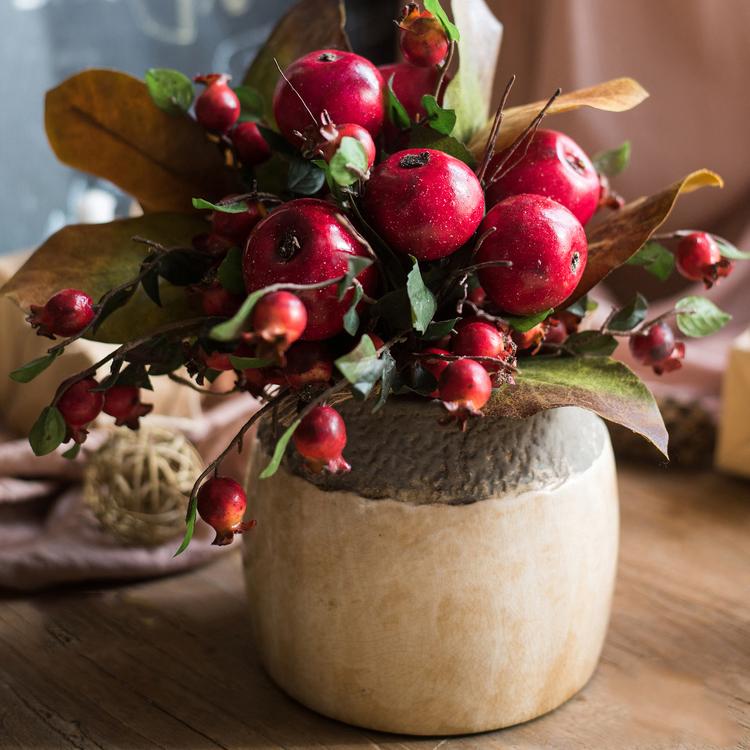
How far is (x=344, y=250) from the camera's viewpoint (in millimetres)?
413

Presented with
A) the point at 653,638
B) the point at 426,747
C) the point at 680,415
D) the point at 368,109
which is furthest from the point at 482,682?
the point at 680,415

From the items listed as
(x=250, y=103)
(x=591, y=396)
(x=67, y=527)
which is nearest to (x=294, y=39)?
(x=250, y=103)

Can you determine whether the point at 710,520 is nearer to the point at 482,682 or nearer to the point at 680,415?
the point at 680,415

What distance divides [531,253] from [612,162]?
17 cm

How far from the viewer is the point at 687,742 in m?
0.53

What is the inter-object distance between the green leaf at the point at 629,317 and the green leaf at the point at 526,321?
8cm

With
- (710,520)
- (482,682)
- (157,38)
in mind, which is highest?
(157,38)

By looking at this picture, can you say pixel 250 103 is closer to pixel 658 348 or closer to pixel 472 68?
pixel 472 68

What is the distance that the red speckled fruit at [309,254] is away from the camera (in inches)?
16.0

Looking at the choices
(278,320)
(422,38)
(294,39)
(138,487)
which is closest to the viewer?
(278,320)

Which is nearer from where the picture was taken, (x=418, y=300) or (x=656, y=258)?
(x=418, y=300)

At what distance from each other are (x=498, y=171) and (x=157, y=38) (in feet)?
2.46

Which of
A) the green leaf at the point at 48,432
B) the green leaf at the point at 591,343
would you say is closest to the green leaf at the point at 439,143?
the green leaf at the point at 591,343

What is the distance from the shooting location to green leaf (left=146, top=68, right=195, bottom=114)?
0.51 meters
